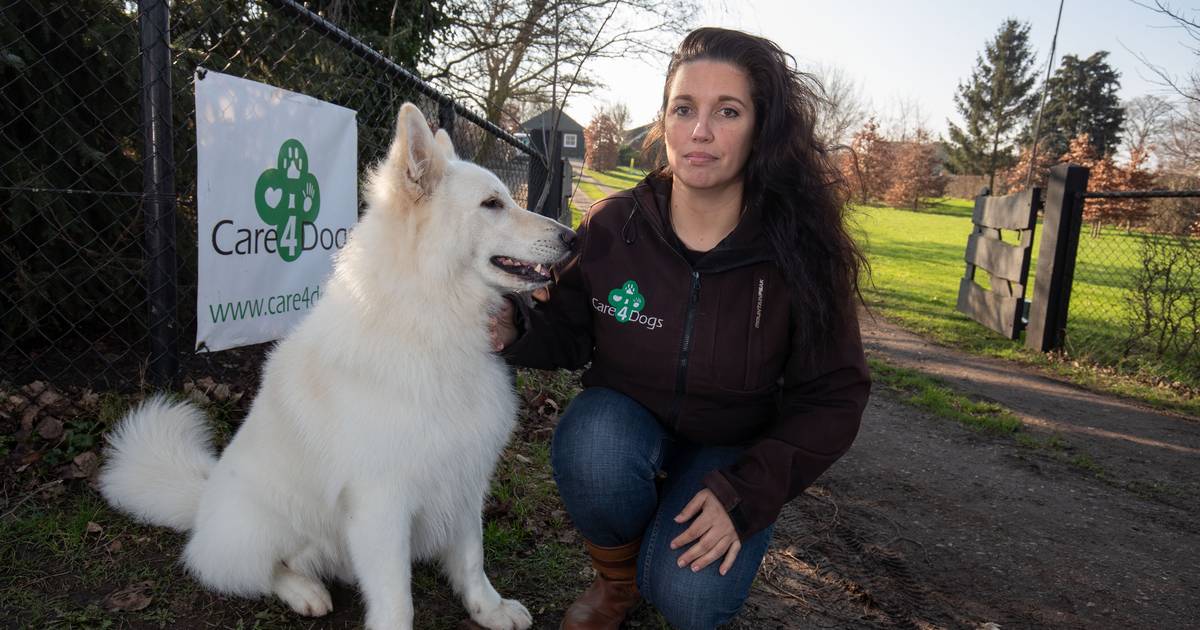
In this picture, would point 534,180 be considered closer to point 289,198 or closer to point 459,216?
point 289,198

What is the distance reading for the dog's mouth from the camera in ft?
7.31

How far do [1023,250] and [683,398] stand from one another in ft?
21.7

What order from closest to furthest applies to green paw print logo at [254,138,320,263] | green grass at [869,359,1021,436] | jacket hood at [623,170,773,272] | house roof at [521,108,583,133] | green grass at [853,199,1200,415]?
jacket hood at [623,170,773,272]
green paw print logo at [254,138,320,263]
green grass at [869,359,1021,436]
green grass at [853,199,1200,415]
house roof at [521,108,583,133]

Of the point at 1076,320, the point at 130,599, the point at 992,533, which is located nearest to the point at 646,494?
the point at 130,599

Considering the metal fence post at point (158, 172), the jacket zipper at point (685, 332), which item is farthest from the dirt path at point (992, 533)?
the metal fence post at point (158, 172)

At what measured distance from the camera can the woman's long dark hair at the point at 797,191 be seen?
2.07 metres

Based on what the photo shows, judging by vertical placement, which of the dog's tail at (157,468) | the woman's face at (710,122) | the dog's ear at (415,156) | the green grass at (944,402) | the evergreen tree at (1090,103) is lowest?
the green grass at (944,402)

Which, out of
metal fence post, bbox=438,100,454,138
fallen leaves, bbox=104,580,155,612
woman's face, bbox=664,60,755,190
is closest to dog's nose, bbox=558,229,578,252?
woman's face, bbox=664,60,755,190

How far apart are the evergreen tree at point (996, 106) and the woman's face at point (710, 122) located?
48.2 meters

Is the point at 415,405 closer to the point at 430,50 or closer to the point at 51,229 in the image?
the point at 51,229

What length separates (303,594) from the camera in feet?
7.24

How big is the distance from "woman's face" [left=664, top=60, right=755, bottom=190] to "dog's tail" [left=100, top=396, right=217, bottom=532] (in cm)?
201

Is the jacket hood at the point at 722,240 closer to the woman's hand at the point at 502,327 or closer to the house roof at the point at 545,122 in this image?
the woman's hand at the point at 502,327

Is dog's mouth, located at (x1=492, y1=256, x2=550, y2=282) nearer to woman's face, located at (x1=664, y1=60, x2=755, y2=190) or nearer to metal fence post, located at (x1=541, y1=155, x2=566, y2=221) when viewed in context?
woman's face, located at (x1=664, y1=60, x2=755, y2=190)
